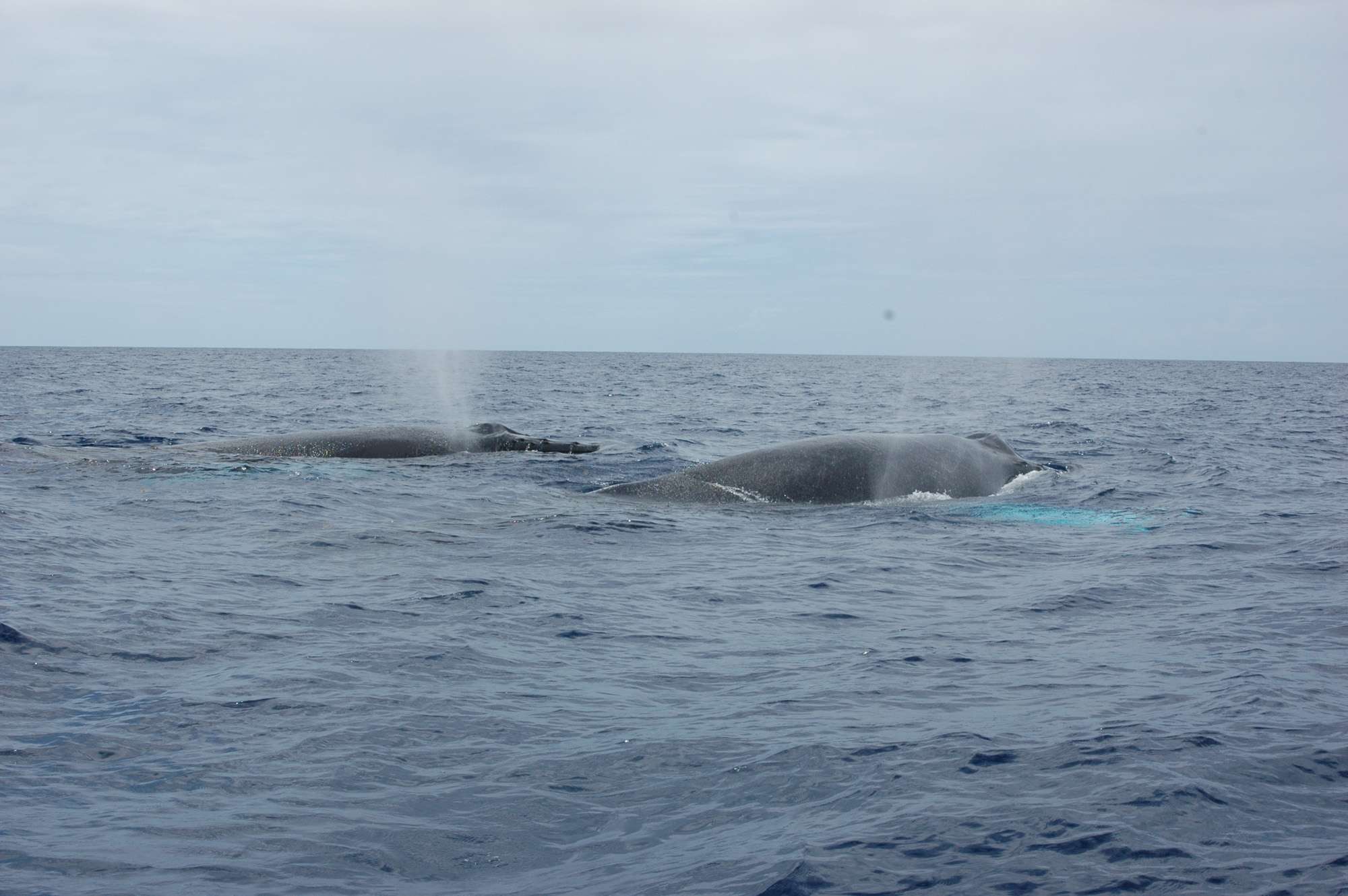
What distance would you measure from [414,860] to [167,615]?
203 inches

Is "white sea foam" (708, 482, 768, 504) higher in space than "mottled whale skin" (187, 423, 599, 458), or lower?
lower

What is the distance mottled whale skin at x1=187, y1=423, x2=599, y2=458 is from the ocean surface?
3086 millimetres

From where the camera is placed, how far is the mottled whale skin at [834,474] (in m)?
16.7

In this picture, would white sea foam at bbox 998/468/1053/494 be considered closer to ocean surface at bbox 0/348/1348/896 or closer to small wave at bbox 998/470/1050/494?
small wave at bbox 998/470/1050/494

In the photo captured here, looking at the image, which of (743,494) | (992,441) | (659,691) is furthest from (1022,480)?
(659,691)

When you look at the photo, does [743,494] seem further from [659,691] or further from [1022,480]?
[659,691]

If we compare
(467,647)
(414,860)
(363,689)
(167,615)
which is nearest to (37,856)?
(414,860)

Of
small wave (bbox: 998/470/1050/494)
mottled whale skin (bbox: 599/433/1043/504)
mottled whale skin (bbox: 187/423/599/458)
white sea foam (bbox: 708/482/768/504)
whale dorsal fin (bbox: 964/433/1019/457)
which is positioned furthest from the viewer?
mottled whale skin (bbox: 187/423/599/458)

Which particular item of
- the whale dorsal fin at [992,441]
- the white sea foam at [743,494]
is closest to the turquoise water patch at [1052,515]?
the white sea foam at [743,494]

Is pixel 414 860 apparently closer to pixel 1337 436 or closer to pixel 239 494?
pixel 239 494

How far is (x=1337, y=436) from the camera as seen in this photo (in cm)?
3225

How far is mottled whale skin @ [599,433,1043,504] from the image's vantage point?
1672 centimetres

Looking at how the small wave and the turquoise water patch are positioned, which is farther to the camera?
the small wave

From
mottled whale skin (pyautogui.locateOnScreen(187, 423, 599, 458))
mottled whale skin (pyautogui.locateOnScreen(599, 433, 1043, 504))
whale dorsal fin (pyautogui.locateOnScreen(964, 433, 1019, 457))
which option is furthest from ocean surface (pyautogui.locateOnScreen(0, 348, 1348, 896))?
mottled whale skin (pyautogui.locateOnScreen(187, 423, 599, 458))
